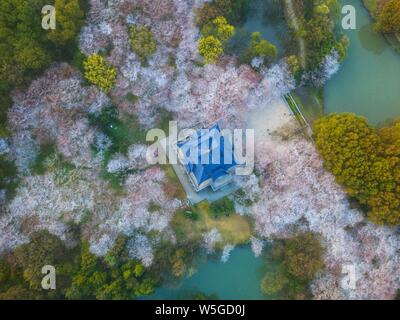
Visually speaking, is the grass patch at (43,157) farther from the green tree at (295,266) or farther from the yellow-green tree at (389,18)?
the yellow-green tree at (389,18)

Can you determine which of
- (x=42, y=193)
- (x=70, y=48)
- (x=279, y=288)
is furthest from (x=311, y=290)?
(x=70, y=48)

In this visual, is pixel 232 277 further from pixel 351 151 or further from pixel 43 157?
pixel 43 157

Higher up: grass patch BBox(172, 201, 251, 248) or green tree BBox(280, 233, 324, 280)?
grass patch BBox(172, 201, 251, 248)

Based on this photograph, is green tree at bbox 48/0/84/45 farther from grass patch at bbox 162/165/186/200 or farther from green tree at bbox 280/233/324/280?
green tree at bbox 280/233/324/280

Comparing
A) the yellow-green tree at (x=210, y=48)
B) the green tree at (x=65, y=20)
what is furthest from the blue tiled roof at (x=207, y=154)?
the green tree at (x=65, y=20)

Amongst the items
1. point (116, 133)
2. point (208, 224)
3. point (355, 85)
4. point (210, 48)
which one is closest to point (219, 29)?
point (210, 48)

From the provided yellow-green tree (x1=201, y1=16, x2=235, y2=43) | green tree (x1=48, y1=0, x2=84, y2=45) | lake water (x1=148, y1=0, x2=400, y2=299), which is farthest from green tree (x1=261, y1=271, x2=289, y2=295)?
green tree (x1=48, y1=0, x2=84, y2=45)
